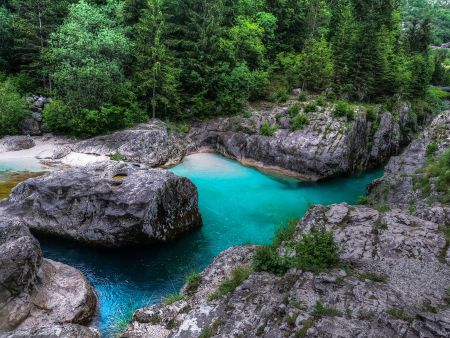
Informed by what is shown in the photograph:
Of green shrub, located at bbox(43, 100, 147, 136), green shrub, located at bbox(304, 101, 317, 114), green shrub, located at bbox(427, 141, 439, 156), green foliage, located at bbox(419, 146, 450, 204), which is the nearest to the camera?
green foliage, located at bbox(419, 146, 450, 204)

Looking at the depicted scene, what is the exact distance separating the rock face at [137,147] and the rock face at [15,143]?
3226 mm

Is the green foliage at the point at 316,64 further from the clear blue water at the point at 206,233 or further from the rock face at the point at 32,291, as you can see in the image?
the rock face at the point at 32,291

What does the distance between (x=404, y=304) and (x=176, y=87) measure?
95.3ft

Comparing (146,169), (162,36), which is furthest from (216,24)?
(146,169)

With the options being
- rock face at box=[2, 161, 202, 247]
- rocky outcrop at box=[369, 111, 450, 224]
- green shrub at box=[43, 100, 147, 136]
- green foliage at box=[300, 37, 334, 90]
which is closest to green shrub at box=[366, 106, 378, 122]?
green foliage at box=[300, 37, 334, 90]

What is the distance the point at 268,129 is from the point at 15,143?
835 inches

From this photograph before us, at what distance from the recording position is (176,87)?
114 feet

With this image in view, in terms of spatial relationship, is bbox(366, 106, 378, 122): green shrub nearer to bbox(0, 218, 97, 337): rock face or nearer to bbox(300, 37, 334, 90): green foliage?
bbox(300, 37, 334, 90): green foliage

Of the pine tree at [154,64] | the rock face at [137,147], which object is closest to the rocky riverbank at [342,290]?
the rock face at [137,147]

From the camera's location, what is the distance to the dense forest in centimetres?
3038

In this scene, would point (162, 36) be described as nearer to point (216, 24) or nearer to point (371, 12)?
point (216, 24)

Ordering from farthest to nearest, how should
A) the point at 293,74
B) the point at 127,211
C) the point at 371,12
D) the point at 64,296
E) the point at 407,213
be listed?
the point at 371,12 → the point at 293,74 → the point at 127,211 → the point at 407,213 → the point at 64,296

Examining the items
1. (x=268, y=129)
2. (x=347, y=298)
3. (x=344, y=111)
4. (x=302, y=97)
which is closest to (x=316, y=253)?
(x=347, y=298)

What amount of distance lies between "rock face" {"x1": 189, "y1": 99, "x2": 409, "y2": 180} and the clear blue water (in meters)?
1.35
